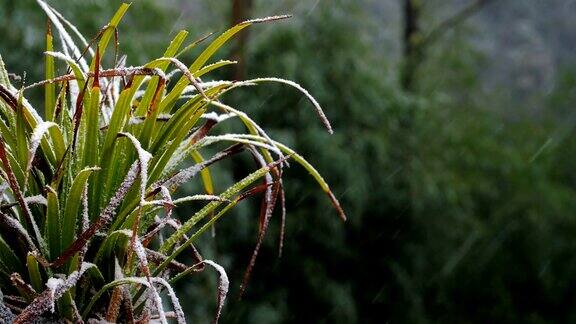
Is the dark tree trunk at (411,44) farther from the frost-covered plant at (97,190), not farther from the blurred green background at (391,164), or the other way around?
the frost-covered plant at (97,190)

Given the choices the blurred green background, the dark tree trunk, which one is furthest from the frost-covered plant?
the dark tree trunk

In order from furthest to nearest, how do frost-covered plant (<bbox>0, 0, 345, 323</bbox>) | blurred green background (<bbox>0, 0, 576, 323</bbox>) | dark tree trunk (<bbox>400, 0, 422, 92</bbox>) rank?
dark tree trunk (<bbox>400, 0, 422, 92</bbox>), blurred green background (<bbox>0, 0, 576, 323</bbox>), frost-covered plant (<bbox>0, 0, 345, 323</bbox>)

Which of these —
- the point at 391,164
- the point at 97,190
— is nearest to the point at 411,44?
the point at 391,164

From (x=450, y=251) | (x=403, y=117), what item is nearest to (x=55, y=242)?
Result: (x=403, y=117)

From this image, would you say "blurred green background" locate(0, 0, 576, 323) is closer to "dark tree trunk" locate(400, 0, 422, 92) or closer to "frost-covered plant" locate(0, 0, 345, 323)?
"dark tree trunk" locate(400, 0, 422, 92)

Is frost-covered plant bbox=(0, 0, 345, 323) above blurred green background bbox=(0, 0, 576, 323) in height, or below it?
above

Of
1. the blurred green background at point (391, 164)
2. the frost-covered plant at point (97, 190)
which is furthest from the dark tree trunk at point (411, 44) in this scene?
the frost-covered plant at point (97, 190)

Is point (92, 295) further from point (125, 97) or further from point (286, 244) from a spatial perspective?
point (286, 244)

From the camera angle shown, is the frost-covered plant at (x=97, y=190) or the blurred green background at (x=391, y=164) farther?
the blurred green background at (x=391, y=164)
